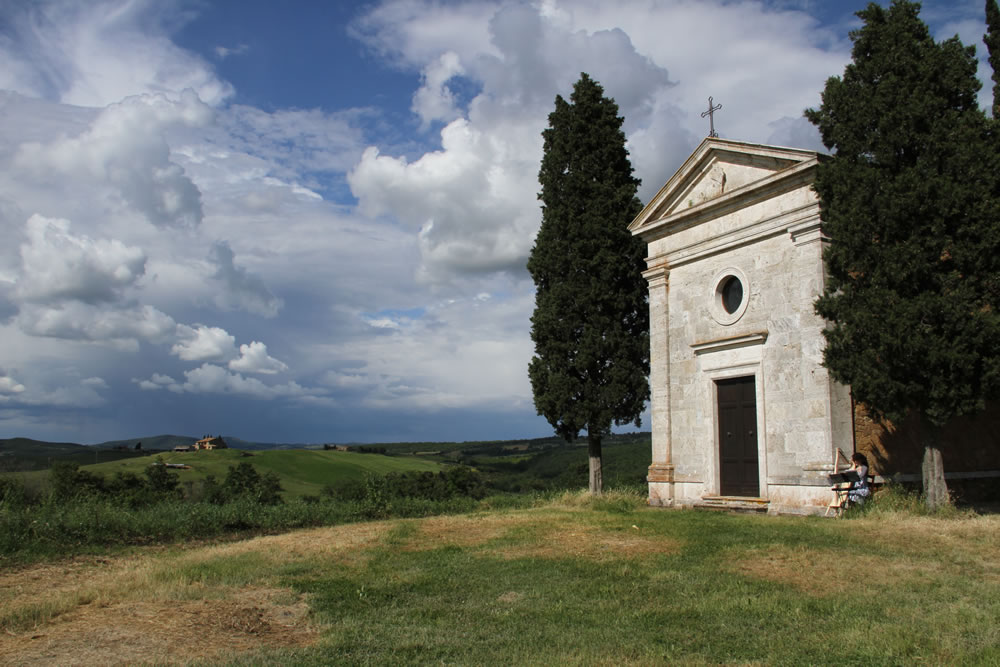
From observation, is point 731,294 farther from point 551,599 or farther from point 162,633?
point 162,633

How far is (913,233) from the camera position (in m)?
11.0

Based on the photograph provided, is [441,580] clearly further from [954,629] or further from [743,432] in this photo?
[743,432]

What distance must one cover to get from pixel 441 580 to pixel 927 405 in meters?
8.27

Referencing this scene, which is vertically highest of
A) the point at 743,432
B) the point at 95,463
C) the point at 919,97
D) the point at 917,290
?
the point at 919,97

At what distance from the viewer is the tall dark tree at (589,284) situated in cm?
1847

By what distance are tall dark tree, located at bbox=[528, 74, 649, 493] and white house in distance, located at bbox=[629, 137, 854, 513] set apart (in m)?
1.51

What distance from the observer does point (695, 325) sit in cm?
1617

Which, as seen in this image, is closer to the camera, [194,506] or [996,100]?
[996,100]

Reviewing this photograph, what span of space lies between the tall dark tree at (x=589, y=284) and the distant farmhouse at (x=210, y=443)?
52.7 meters

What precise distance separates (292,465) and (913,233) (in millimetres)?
55534

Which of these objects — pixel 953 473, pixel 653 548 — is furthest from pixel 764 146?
pixel 653 548

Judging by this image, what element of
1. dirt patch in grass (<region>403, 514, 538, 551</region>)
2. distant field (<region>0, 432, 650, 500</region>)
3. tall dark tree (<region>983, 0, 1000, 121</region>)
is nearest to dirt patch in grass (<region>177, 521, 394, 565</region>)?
dirt patch in grass (<region>403, 514, 538, 551</region>)

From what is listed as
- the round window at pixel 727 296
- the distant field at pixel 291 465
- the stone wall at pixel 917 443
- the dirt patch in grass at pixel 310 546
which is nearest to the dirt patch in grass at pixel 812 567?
the stone wall at pixel 917 443

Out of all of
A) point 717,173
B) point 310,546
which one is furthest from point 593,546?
point 717,173
